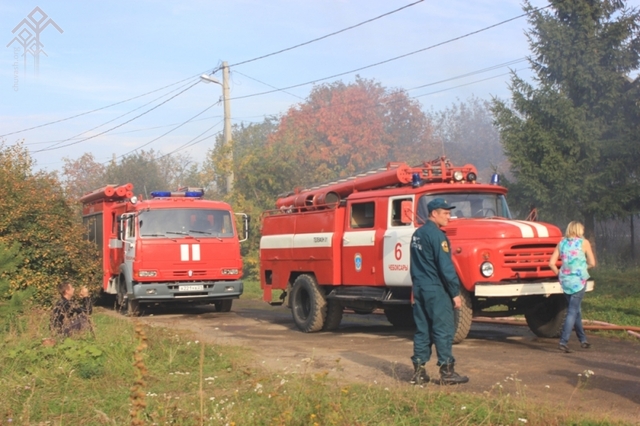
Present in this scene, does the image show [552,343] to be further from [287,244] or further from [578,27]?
[578,27]

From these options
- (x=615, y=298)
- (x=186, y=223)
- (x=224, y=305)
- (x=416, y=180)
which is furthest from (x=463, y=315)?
(x=224, y=305)

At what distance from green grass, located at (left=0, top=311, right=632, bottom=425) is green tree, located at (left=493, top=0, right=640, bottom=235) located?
14.1 metres

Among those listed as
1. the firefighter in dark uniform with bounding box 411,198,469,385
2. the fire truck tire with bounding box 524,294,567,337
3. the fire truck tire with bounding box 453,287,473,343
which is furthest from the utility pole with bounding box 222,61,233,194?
the firefighter in dark uniform with bounding box 411,198,469,385

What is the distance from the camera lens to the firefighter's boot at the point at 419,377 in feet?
25.8

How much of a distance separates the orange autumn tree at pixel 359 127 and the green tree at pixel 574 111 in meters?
21.0

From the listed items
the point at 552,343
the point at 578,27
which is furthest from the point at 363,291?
the point at 578,27

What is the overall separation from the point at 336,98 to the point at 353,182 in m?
37.4

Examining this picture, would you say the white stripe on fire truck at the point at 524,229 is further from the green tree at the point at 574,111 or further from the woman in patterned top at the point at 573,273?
the green tree at the point at 574,111

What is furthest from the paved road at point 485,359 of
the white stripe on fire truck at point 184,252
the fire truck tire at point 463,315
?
the white stripe on fire truck at point 184,252

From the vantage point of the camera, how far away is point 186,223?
57.4ft

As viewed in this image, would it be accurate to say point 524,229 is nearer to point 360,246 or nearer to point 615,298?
point 360,246

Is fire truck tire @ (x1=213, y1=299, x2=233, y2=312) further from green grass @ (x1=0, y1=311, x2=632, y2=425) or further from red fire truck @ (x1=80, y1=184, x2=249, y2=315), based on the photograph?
green grass @ (x1=0, y1=311, x2=632, y2=425)

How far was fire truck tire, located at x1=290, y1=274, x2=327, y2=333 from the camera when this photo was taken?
13234 millimetres

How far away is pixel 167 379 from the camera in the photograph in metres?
8.46
